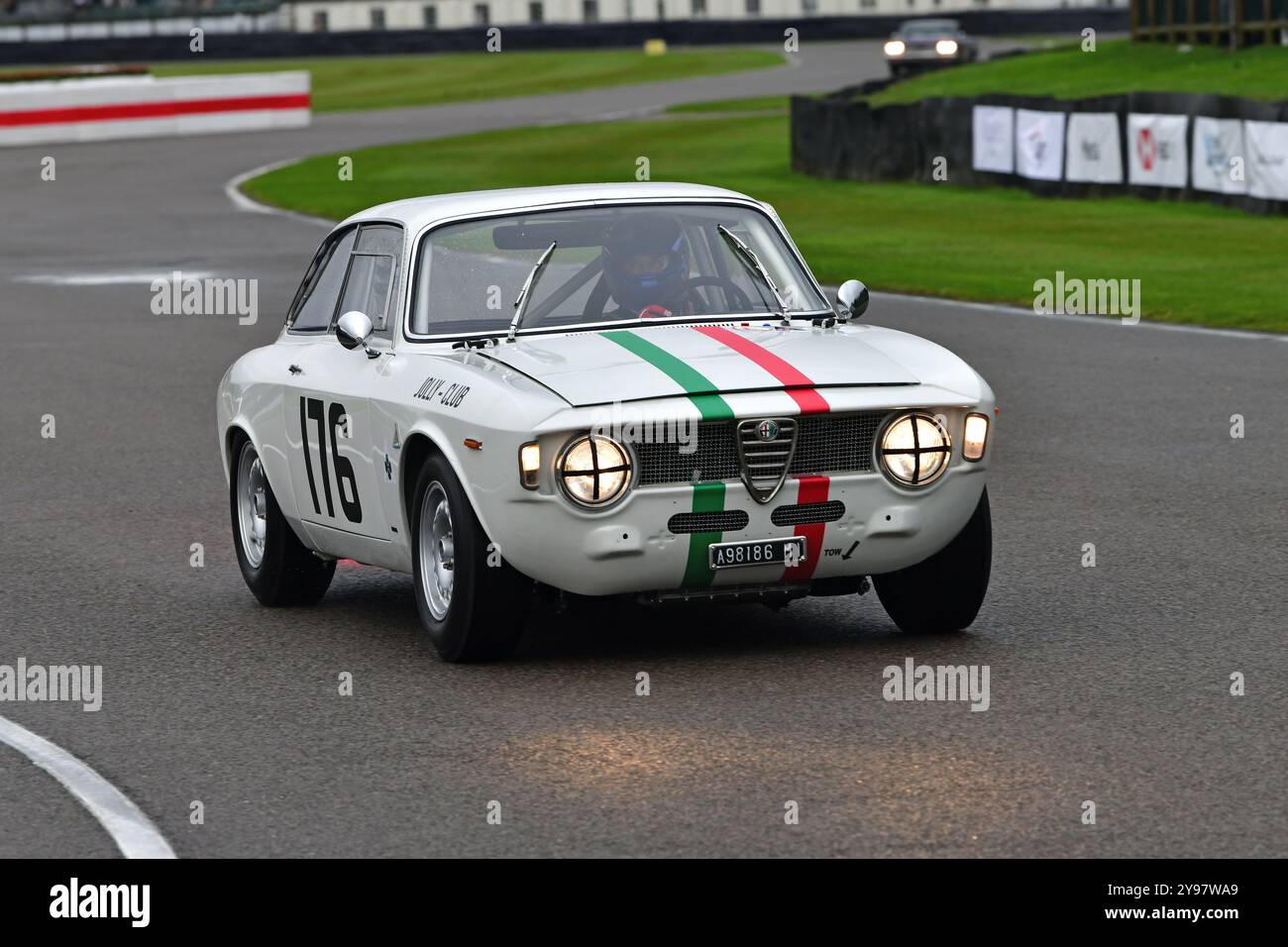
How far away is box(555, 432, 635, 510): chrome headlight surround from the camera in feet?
25.4

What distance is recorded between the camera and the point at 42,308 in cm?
2359

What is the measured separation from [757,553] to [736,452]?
1.09 feet

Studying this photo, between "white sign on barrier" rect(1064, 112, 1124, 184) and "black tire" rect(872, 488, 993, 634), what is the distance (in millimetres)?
24414

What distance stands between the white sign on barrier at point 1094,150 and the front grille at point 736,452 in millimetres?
24871

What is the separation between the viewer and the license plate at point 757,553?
25.7 ft

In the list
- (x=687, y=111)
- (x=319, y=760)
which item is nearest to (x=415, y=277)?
(x=319, y=760)

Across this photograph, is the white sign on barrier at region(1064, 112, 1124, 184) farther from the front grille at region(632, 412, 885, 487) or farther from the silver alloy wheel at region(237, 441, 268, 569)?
the front grille at region(632, 412, 885, 487)

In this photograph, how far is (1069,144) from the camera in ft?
112

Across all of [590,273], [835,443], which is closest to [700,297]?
[590,273]

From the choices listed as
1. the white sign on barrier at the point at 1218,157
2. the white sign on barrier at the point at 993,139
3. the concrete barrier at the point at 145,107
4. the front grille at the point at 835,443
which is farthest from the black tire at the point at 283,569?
the concrete barrier at the point at 145,107

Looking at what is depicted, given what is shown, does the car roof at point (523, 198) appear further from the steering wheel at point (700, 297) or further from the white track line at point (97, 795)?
the white track line at point (97, 795)

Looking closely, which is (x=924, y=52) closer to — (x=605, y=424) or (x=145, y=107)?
(x=145, y=107)
